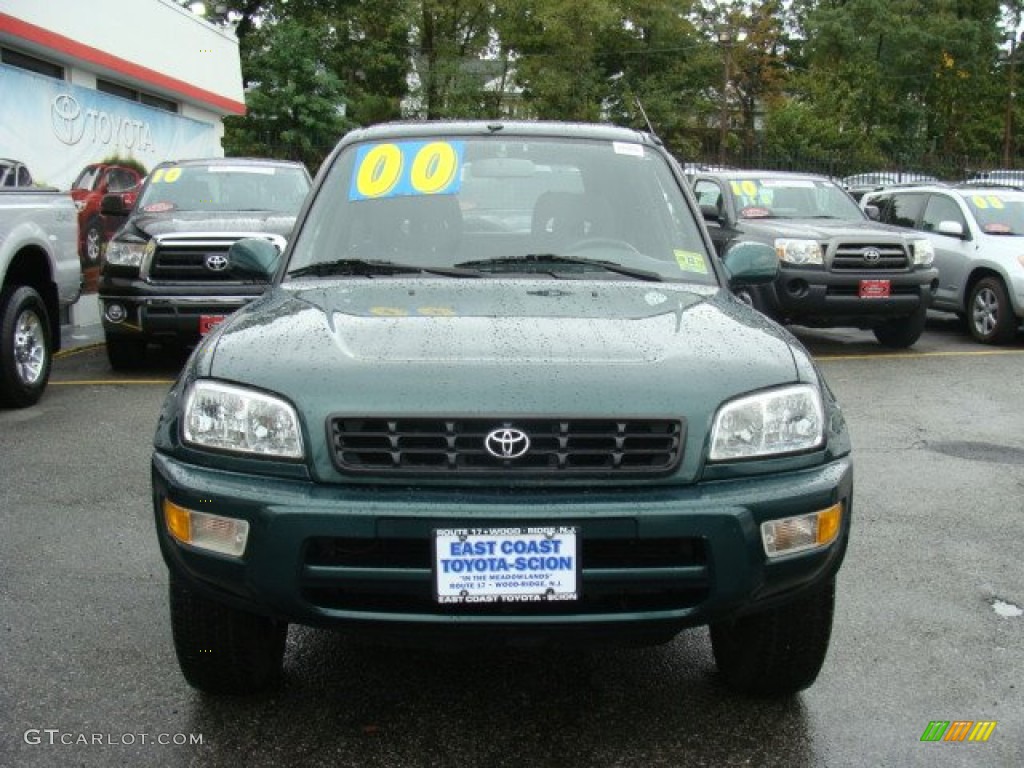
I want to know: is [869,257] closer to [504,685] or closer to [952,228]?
[952,228]

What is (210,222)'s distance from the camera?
9375 millimetres

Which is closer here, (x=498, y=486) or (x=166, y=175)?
(x=498, y=486)

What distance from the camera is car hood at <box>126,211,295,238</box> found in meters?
9.24

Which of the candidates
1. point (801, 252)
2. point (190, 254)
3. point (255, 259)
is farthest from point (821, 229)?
point (255, 259)

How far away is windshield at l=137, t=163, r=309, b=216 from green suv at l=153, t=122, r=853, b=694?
284 inches

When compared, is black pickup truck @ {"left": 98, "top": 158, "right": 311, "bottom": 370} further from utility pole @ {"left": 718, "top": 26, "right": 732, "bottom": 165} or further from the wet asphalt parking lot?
utility pole @ {"left": 718, "top": 26, "right": 732, "bottom": 165}

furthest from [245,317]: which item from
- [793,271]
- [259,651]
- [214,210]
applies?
[793,271]

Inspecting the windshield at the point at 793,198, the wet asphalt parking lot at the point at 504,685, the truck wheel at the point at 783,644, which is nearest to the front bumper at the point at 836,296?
the windshield at the point at 793,198

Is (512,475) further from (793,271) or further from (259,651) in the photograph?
(793,271)

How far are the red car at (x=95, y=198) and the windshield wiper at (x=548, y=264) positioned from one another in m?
14.2

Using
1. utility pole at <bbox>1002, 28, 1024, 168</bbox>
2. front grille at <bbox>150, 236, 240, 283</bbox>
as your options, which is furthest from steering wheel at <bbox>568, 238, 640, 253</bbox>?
utility pole at <bbox>1002, 28, 1024, 168</bbox>

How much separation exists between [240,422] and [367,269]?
3.66ft

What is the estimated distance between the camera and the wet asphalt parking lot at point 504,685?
10.4 feet

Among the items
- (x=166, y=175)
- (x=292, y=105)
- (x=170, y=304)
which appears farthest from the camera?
(x=292, y=105)
